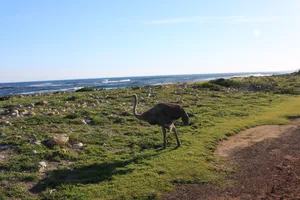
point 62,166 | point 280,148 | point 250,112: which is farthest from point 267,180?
point 250,112

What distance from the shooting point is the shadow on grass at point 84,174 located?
28.9ft

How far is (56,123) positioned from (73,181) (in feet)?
23.4

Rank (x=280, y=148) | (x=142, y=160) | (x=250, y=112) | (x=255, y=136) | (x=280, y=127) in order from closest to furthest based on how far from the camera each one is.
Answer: (x=142, y=160), (x=280, y=148), (x=255, y=136), (x=280, y=127), (x=250, y=112)

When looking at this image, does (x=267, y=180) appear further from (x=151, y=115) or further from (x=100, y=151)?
(x=100, y=151)

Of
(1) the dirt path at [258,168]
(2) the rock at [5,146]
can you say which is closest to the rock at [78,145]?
(2) the rock at [5,146]

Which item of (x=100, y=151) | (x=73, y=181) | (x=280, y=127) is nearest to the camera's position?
(x=73, y=181)

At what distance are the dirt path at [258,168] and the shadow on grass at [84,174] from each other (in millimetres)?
2015

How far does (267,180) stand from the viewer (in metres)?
9.44

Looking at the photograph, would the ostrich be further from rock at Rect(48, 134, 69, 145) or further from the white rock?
the white rock

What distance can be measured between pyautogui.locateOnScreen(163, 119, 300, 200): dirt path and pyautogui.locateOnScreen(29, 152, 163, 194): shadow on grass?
79.3 inches

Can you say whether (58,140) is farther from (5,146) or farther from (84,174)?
(84,174)

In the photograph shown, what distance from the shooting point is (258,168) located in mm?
10469

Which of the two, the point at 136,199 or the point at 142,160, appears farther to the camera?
the point at 142,160

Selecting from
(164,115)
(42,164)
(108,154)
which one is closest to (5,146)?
(42,164)
